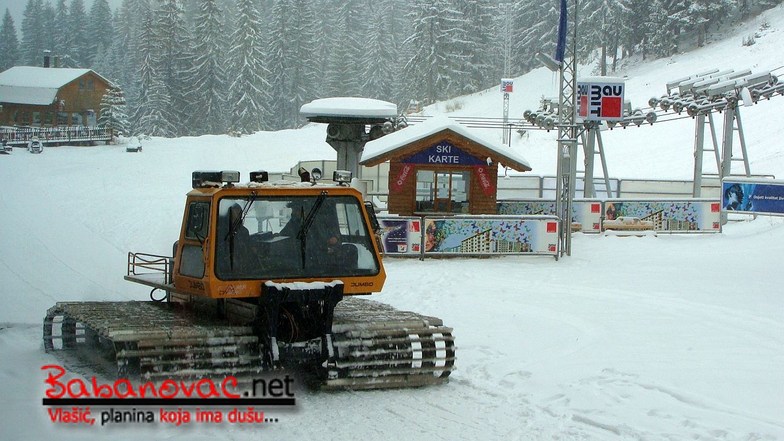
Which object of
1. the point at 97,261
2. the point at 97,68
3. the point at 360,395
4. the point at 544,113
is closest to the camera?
the point at 360,395

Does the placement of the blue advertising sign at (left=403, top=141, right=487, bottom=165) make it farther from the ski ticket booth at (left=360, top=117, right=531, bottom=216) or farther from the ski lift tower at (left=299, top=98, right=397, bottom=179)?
the ski lift tower at (left=299, top=98, right=397, bottom=179)

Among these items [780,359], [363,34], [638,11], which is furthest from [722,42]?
[780,359]

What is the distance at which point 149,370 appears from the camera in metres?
9.02

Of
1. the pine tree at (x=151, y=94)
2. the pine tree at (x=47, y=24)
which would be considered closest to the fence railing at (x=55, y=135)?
the pine tree at (x=47, y=24)

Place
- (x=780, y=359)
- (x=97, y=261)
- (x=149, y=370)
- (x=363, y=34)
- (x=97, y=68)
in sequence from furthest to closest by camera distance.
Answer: (x=363, y=34), (x=97, y=68), (x=97, y=261), (x=780, y=359), (x=149, y=370)

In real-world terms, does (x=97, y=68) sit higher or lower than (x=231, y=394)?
higher

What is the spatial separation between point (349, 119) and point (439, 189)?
3.41 metres

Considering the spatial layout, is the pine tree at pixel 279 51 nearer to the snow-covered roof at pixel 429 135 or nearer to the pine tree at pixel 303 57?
the pine tree at pixel 303 57

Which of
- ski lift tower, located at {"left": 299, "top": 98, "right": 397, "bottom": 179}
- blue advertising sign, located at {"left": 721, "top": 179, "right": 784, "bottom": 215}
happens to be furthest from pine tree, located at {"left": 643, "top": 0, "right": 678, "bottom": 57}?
ski lift tower, located at {"left": 299, "top": 98, "right": 397, "bottom": 179}

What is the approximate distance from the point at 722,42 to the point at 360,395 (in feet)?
218

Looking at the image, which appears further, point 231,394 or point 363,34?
point 363,34

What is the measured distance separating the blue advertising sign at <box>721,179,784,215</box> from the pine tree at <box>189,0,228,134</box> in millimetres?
47777

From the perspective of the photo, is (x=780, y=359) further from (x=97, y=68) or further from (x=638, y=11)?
(x=638, y=11)

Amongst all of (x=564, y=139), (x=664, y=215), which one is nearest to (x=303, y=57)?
(x=664, y=215)
